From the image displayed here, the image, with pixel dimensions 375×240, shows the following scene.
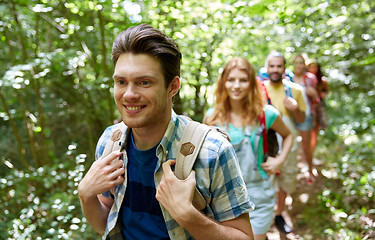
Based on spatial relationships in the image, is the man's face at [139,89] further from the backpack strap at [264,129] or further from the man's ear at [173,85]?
the backpack strap at [264,129]

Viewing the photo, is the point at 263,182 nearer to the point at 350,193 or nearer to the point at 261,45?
the point at 350,193

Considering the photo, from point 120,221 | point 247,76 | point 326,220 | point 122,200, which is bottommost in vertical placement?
point 326,220

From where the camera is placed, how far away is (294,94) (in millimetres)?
4230

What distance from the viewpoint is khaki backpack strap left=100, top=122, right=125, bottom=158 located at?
1.76 metres

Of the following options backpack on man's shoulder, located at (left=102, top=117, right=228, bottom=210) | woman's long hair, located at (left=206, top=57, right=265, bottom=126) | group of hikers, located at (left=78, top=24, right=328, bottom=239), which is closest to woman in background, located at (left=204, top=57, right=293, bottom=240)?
woman's long hair, located at (left=206, top=57, right=265, bottom=126)

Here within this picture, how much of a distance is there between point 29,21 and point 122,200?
4515mm

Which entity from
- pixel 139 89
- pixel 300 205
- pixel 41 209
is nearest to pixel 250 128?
pixel 139 89

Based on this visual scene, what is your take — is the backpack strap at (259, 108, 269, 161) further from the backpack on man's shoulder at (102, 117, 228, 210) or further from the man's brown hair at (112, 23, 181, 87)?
the man's brown hair at (112, 23, 181, 87)

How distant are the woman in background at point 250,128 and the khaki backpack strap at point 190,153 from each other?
1412 millimetres

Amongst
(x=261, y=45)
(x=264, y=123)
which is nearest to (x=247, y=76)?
(x=264, y=123)

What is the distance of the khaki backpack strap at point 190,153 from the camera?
1499 mm

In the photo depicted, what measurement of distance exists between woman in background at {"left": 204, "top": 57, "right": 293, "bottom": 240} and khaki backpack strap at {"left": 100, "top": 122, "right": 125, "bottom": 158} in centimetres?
143

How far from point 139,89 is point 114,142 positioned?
45 cm

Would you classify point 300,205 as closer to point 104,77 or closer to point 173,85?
point 104,77
